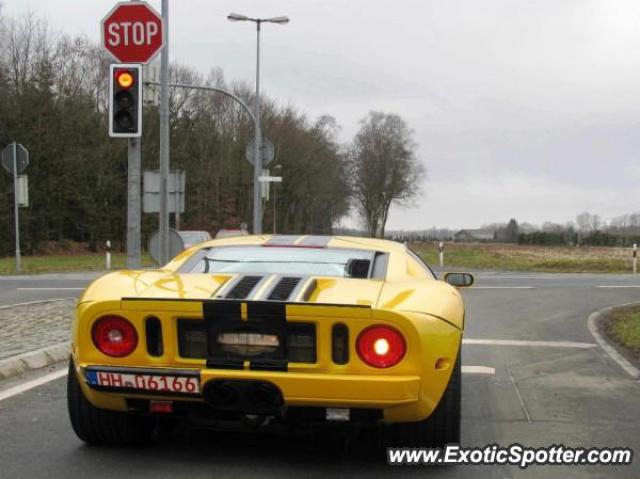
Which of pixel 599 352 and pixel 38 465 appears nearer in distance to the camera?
pixel 38 465

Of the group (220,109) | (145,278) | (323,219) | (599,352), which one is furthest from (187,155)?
(145,278)

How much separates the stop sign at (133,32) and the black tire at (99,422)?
19.0 ft

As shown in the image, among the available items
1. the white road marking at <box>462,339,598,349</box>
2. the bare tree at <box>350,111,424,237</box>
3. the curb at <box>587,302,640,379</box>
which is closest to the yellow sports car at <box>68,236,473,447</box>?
the curb at <box>587,302,640,379</box>

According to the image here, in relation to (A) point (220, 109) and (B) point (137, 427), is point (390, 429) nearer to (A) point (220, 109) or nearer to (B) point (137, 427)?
(B) point (137, 427)

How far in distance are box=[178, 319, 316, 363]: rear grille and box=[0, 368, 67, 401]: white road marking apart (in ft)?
8.85

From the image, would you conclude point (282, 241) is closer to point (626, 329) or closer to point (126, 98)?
point (126, 98)

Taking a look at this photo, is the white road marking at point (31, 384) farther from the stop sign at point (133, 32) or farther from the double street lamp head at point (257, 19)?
the double street lamp head at point (257, 19)

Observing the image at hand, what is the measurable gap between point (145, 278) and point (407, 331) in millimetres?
1572

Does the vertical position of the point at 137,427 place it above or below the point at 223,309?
below

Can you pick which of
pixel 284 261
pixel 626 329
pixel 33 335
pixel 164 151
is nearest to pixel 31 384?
pixel 33 335

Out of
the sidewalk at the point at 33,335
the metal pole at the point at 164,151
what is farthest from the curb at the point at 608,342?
the metal pole at the point at 164,151

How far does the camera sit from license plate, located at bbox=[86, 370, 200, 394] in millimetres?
3318

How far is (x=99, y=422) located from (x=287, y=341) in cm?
136

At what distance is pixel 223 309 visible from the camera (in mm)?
3320
